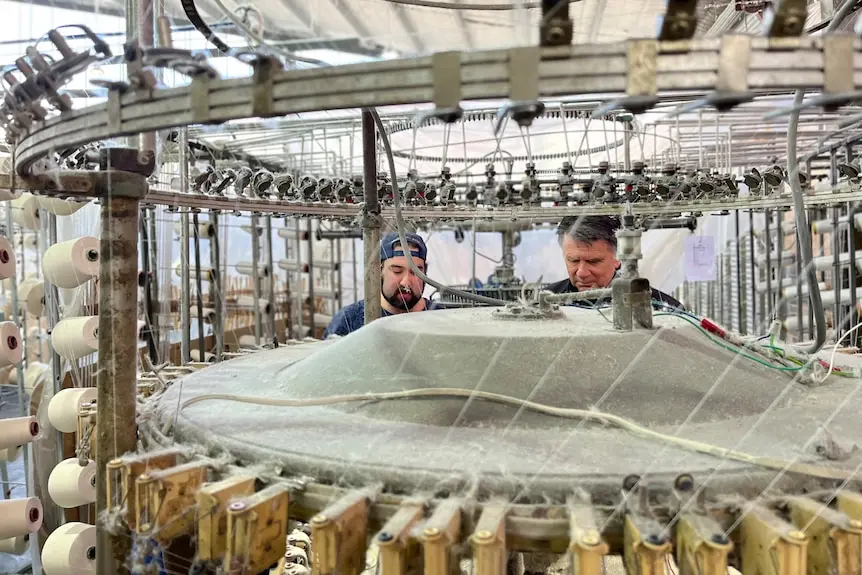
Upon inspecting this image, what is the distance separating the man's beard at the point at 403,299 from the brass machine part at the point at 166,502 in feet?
8.87

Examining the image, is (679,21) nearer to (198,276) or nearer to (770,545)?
(770,545)

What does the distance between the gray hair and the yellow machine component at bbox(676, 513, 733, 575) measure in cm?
281

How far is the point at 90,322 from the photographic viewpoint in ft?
9.87

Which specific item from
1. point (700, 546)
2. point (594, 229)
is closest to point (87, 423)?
point (700, 546)

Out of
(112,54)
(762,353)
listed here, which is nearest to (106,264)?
(112,54)

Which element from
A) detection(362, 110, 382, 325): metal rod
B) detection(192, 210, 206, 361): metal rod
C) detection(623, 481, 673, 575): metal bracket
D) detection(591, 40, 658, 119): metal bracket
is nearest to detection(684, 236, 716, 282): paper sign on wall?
detection(362, 110, 382, 325): metal rod

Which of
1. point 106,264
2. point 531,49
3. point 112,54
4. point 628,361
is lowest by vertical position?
point 628,361

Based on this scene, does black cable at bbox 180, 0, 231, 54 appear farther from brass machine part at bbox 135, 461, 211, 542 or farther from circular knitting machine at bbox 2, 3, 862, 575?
brass machine part at bbox 135, 461, 211, 542

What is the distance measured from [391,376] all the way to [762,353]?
102 centimetres

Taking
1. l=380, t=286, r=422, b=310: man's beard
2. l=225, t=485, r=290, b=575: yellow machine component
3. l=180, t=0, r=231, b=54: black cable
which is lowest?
l=225, t=485, r=290, b=575: yellow machine component

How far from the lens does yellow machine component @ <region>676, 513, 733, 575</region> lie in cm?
88

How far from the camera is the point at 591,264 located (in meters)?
3.66

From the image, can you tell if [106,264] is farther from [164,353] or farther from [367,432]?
[164,353]

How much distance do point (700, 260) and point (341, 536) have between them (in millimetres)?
4978
